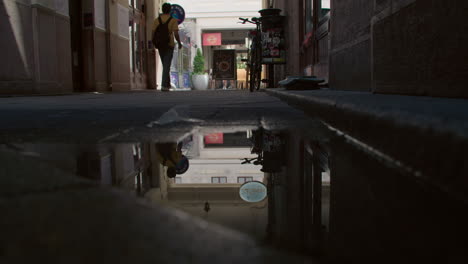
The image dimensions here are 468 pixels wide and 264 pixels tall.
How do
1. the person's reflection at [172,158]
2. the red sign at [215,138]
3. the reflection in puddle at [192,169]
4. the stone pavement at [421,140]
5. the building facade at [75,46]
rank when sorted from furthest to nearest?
the building facade at [75,46] → the red sign at [215,138] → the person's reflection at [172,158] → the stone pavement at [421,140] → the reflection in puddle at [192,169]

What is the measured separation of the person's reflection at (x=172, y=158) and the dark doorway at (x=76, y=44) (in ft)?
29.3

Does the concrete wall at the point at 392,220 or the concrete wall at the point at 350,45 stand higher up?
the concrete wall at the point at 350,45

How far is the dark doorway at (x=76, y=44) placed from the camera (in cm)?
968

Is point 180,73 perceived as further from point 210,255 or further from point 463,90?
point 210,255

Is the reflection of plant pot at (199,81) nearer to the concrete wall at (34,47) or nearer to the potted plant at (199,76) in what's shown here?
the potted plant at (199,76)

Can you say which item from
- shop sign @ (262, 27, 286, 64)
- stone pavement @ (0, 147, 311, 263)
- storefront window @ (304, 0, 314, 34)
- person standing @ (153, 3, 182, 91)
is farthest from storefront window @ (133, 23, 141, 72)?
stone pavement @ (0, 147, 311, 263)

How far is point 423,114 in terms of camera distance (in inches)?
42.9

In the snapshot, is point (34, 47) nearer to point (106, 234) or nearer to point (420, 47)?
point (420, 47)

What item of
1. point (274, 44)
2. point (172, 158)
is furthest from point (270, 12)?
point (172, 158)

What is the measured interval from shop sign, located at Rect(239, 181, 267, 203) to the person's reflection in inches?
7.5

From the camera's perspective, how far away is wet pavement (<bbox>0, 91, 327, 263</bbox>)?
410mm

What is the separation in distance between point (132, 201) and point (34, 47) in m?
7.67

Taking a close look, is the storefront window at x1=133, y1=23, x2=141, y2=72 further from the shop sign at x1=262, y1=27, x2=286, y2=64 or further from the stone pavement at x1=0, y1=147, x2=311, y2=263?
the stone pavement at x1=0, y1=147, x2=311, y2=263

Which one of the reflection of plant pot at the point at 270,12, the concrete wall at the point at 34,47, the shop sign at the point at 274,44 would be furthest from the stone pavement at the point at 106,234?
the reflection of plant pot at the point at 270,12
